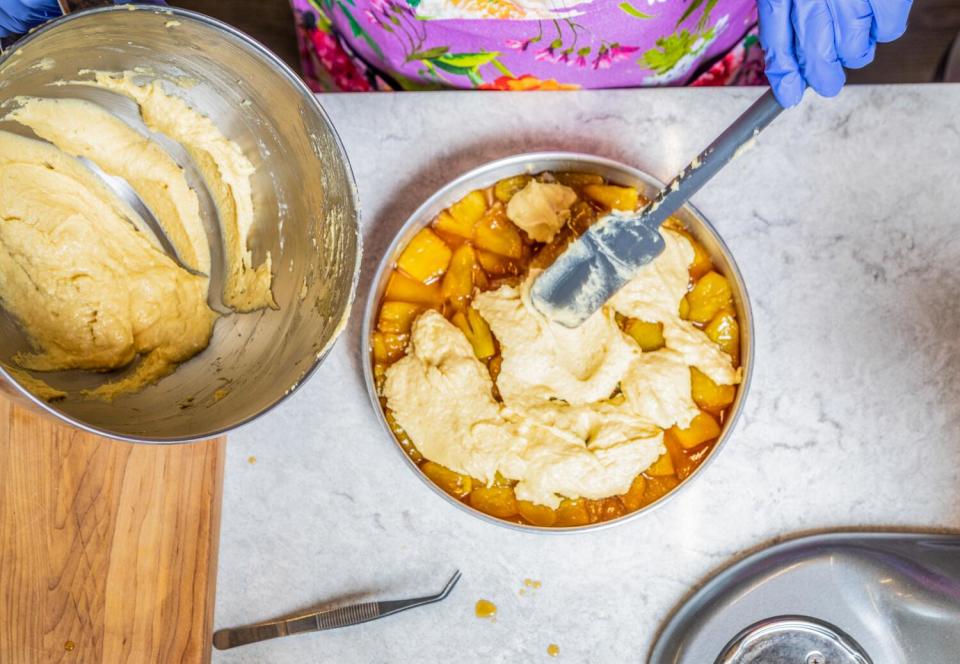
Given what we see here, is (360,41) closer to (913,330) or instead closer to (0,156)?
(0,156)

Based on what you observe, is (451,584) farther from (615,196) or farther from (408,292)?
(615,196)

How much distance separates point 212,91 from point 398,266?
359mm

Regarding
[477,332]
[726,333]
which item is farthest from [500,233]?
[726,333]

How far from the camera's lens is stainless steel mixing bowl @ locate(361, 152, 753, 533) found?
3.99 ft

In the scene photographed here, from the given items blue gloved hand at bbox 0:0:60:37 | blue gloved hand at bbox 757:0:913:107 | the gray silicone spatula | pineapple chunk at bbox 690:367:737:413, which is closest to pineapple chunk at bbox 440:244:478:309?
the gray silicone spatula

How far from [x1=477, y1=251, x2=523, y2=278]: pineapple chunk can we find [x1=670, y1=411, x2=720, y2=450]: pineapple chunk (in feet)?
1.12

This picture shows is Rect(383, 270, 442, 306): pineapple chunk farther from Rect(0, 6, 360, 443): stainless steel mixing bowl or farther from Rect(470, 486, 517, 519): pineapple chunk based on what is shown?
Rect(470, 486, 517, 519): pineapple chunk

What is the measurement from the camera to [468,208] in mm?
1296

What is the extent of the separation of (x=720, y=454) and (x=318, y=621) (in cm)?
68

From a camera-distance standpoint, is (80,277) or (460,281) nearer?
(80,277)

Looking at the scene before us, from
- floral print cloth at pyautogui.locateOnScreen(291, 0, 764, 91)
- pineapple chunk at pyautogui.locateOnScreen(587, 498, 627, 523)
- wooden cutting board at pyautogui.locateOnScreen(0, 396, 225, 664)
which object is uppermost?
floral print cloth at pyautogui.locateOnScreen(291, 0, 764, 91)

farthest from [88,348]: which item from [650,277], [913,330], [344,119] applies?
[913,330]

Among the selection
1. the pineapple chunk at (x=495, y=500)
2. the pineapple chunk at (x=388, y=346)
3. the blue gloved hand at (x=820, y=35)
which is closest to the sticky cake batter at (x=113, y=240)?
the pineapple chunk at (x=388, y=346)

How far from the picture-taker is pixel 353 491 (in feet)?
4.47
